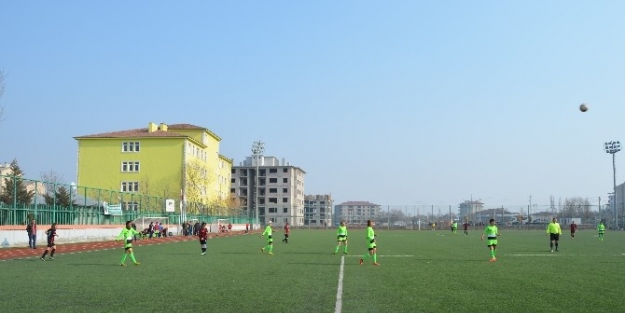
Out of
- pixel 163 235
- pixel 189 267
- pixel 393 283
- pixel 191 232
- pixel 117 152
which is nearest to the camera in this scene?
pixel 393 283

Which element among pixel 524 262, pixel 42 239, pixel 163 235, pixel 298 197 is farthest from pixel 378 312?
pixel 298 197

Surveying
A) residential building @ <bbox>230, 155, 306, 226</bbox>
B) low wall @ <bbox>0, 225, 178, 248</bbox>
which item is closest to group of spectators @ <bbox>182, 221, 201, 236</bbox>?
low wall @ <bbox>0, 225, 178, 248</bbox>

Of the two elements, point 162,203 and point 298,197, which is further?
point 298,197

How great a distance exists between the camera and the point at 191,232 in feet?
214

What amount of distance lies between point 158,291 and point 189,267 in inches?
295

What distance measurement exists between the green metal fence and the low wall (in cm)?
63

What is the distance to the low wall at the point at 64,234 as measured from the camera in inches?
1382

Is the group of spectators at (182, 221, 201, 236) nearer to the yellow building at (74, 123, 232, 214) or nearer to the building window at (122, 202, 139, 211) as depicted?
the building window at (122, 202, 139, 211)

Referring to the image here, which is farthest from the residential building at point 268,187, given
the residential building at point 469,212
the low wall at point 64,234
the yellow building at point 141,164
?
the low wall at point 64,234

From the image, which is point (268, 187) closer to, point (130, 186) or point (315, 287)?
point (130, 186)

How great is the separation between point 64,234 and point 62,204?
2.36 metres

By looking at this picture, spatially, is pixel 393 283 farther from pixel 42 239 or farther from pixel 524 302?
pixel 42 239

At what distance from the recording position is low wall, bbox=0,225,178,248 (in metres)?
35.1

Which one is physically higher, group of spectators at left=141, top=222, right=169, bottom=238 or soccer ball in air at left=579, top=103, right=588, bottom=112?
soccer ball in air at left=579, top=103, right=588, bottom=112
